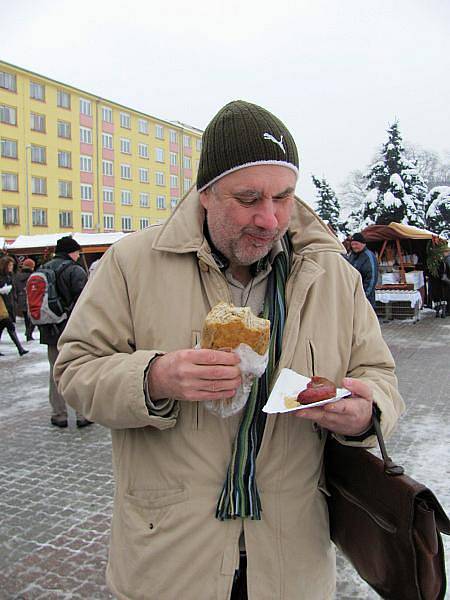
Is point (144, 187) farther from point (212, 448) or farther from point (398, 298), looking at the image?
point (212, 448)

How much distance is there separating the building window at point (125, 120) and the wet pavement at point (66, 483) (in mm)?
48993

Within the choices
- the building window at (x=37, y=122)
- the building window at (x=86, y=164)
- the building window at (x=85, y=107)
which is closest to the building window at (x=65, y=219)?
the building window at (x=86, y=164)

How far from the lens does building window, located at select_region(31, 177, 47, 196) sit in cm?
4622

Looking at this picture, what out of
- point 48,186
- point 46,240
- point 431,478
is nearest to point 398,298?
point 431,478

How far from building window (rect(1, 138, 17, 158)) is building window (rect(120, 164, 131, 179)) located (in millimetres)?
11804

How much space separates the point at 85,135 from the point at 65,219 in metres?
8.06

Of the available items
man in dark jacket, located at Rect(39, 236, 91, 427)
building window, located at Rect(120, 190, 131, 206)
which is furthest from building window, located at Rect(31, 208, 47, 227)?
man in dark jacket, located at Rect(39, 236, 91, 427)

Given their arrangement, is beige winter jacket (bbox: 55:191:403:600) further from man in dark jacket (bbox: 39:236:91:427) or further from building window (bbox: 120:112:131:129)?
building window (bbox: 120:112:131:129)

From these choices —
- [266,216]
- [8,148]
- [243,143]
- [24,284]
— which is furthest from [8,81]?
[266,216]

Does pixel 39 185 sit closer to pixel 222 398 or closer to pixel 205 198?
pixel 205 198

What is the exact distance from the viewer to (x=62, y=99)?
48062mm

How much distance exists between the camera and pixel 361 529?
1.61 meters

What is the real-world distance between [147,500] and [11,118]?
159 ft

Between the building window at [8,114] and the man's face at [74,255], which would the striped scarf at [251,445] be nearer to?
the man's face at [74,255]
